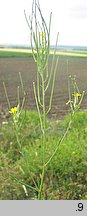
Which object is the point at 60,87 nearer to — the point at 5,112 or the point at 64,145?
the point at 5,112

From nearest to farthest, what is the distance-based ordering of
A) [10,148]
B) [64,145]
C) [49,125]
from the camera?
[64,145] < [10,148] < [49,125]

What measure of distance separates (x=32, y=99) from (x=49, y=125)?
2100 millimetres

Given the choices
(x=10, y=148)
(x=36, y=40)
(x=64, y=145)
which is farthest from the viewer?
(x=10, y=148)

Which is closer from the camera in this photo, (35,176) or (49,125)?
(35,176)

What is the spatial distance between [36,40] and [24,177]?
108cm

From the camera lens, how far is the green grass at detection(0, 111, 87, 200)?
A: 6.95 ft

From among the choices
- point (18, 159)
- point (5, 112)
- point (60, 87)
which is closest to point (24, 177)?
point (18, 159)

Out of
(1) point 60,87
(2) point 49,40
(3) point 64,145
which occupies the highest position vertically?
(2) point 49,40

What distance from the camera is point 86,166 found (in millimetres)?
2322

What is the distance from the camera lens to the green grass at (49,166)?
2.12 m

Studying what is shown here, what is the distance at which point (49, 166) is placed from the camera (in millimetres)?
2281

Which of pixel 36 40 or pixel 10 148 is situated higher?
pixel 36 40

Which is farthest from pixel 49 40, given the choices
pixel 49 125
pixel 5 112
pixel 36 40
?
pixel 5 112

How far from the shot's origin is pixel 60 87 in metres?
6.79
